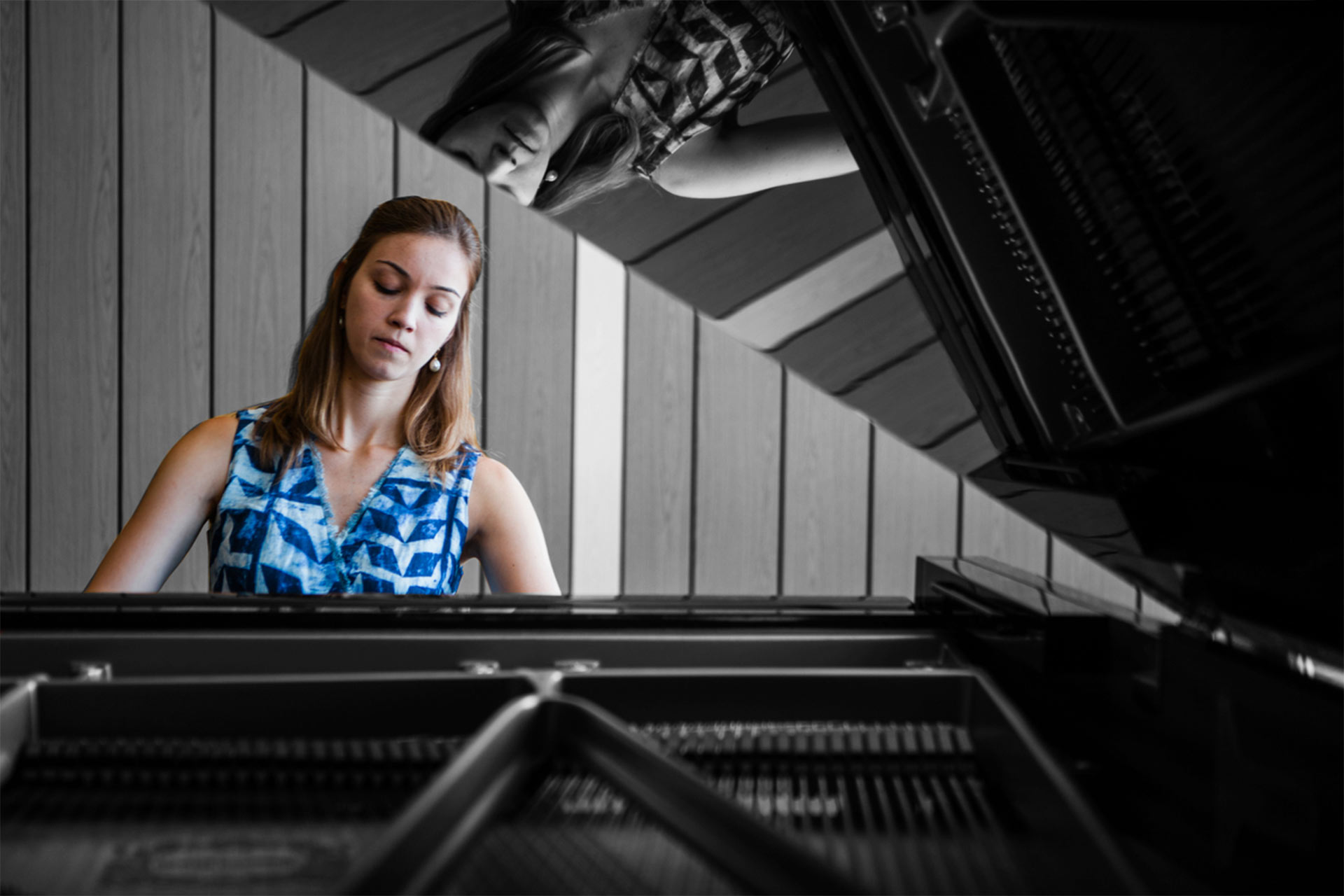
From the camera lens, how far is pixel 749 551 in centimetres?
251

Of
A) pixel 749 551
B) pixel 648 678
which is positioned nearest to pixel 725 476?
pixel 749 551

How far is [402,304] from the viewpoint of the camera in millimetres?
1678

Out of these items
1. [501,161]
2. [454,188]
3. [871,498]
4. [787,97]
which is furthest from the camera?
[871,498]

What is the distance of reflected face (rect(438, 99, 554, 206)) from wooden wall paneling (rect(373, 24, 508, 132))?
179mm


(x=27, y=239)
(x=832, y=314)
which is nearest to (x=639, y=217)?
(x=832, y=314)

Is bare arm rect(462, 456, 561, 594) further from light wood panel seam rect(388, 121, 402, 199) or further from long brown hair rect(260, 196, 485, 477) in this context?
light wood panel seam rect(388, 121, 402, 199)

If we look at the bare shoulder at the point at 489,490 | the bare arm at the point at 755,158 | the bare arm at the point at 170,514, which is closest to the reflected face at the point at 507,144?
the bare arm at the point at 755,158

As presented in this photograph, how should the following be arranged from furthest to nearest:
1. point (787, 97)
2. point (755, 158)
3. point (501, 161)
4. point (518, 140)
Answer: point (501, 161) < point (518, 140) < point (755, 158) < point (787, 97)

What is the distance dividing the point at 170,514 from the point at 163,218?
105cm

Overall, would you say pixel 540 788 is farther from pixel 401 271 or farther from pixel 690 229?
pixel 401 271

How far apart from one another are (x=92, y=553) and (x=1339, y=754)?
250 cm

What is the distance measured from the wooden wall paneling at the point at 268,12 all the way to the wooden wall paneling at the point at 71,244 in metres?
0.33

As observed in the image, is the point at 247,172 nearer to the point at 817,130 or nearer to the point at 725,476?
the point at 725,476

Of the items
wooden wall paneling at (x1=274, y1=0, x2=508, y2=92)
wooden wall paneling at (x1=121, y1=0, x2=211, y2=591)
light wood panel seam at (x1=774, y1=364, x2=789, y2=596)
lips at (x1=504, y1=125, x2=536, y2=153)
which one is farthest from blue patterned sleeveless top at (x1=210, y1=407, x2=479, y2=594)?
light wood panel seam at (x1=774, y1=364, x2=789, y2=596)
